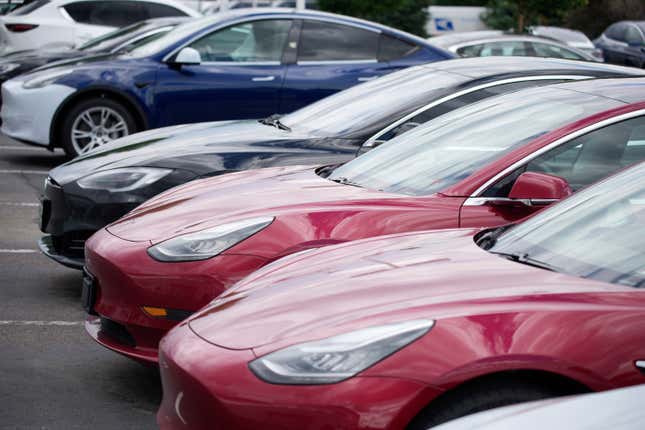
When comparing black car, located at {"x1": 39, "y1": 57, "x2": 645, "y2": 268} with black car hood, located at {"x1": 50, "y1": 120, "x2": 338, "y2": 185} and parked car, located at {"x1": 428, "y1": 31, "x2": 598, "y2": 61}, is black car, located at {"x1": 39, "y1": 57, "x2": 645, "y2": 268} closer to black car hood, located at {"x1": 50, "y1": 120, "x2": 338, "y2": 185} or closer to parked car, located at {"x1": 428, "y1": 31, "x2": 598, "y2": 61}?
black car hood, located at {"x1": 50, "y1": 120, "x2": 338, "y2": 185}

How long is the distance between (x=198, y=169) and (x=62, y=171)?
858 millimetres

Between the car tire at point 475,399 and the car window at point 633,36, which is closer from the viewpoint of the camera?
Result: the car tire at point 475,399

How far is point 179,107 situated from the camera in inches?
456

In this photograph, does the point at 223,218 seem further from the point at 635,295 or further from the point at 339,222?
the point at 635,295

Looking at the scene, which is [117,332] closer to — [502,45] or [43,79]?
[43,79]

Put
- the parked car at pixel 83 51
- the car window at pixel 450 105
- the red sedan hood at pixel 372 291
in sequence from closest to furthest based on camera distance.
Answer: the red sedan hood at pixel 372 291 → the car window at pixel 450 105 → the parked car at pixel 83 51

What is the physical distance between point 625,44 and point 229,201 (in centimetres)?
2466

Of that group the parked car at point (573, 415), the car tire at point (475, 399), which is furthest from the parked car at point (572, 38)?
the parked car at point (573, 415)

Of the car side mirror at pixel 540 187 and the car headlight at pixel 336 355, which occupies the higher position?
the car side mirror at pixel 540 187

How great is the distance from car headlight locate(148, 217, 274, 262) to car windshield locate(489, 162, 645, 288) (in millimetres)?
1241

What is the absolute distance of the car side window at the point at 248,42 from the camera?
11.8 meters

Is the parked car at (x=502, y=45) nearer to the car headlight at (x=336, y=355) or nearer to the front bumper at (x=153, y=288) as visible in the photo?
the front bumper at (x=153, y=288)

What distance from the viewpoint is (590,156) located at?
5.52 meters

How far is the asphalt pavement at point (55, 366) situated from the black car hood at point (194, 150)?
0.72 meters
